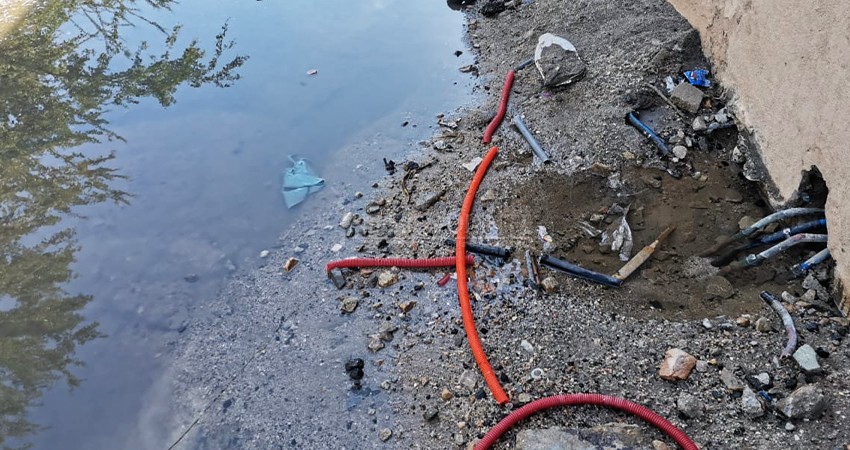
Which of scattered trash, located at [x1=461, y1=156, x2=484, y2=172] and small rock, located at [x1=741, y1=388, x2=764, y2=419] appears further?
scattered trash, located at [x1=461, y1=156, x2=484, y2=172]

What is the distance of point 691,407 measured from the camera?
7.98 ft

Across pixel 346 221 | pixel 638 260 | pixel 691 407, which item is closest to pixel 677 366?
pixel 691 407

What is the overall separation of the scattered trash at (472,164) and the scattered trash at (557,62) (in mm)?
997

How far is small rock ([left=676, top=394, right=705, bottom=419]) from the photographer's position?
7.97ft

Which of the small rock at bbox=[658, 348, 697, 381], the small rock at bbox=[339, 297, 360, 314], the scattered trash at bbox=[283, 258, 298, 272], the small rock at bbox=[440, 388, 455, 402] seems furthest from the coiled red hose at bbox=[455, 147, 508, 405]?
the scattered trash at bbox=[283, 258, 298, 272]

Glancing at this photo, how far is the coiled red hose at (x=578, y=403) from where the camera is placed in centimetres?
237

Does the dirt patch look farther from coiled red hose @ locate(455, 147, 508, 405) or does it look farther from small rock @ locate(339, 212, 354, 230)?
small rock @ locate(339, 212, 354, 230)

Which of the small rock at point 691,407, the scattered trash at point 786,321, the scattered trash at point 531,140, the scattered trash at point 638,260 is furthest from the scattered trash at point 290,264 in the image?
the scattered trash at point 786,321

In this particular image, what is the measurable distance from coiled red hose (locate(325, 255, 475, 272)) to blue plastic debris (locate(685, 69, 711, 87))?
2268 mm

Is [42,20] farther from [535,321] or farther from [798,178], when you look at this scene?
[798,178]

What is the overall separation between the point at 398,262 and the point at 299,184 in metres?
1.27

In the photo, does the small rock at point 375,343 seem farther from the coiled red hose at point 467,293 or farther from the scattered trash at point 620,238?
the scattered trash at point 620,238

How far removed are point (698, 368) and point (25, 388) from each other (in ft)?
12.2

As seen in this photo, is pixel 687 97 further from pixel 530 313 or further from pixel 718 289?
pixel 530 313
